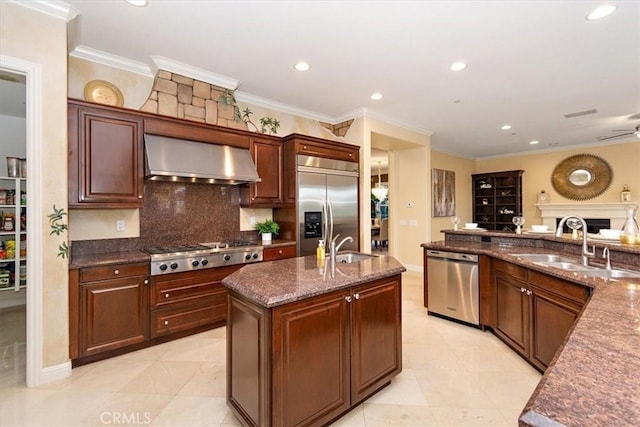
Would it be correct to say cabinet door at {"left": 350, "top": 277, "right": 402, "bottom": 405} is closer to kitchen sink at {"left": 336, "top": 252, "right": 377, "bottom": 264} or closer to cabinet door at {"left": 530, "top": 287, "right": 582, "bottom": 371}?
kitchen sink at {"left": 336, "top": 252, "right": 377, "bottom": 264}

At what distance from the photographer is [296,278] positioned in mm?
1945

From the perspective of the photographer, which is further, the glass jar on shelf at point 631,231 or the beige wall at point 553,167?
the beige wall at point 553,167

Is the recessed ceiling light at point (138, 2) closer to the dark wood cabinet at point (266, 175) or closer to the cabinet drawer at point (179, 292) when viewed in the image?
the dark wood cabinet at point (266, 175)

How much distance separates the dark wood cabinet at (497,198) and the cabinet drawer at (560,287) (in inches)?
242

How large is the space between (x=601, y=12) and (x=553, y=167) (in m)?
6.43

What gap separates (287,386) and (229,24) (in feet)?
9.22

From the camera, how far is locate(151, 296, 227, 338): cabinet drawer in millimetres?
2987

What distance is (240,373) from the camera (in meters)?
1.85

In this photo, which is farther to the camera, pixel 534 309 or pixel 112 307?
pixel 112 307

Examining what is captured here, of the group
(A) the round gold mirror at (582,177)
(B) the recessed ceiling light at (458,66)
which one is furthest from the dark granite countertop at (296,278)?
(A) the round gold mirror at (582,177)

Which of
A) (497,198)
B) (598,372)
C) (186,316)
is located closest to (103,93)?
(186,316)

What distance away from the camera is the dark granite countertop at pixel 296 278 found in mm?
1632

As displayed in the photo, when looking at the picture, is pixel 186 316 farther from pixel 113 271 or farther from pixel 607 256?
pixel 607 256

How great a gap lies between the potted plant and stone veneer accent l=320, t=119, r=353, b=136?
80.4 inches
